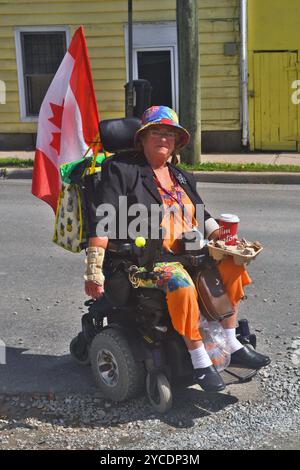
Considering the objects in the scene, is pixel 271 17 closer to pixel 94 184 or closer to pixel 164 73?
pixel 164 73

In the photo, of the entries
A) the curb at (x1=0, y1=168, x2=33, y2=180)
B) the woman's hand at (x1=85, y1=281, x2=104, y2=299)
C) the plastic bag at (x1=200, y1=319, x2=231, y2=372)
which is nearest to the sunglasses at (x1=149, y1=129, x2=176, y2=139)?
the woman's hand at (x1=85, y1=281, x2=104, y2=299)

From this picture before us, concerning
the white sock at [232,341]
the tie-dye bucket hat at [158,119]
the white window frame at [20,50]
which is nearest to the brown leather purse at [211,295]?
the white sock at [232,341]

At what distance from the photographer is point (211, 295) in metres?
4.29

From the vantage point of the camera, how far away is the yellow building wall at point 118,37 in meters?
14.5

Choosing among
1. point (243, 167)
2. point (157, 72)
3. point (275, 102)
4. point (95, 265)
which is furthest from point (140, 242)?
point (157, 72)

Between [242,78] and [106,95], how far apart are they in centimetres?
268

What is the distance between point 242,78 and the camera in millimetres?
14656

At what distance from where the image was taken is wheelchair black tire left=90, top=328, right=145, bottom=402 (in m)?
4.33

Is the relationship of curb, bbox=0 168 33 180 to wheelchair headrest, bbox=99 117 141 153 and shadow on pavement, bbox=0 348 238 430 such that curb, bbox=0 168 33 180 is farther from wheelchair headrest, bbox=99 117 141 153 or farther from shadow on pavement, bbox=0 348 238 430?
wheelchair headrest, bbox=99 117 141 153

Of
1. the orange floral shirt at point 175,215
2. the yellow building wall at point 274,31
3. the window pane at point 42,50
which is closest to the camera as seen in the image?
the orange floral shirt at point 175,215

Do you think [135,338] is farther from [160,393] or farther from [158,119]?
[158,119]

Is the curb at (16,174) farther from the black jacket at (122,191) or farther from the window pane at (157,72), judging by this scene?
the black jacket at (122,191)

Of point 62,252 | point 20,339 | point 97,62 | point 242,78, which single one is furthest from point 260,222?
point 97,62

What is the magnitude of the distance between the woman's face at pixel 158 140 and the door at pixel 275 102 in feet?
34.4
